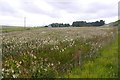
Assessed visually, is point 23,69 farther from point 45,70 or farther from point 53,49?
point 53,49

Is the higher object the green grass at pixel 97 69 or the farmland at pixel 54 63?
the farmland at pixel 54 63

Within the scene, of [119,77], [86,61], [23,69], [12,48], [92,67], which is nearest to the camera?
[23,69]

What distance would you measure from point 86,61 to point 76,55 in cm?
67

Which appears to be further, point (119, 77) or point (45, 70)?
point (119, 77)

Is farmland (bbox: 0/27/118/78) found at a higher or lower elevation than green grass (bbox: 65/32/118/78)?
higher

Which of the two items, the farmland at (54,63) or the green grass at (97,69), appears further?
the green grass at (97,69)

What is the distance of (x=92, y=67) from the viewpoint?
1530cm

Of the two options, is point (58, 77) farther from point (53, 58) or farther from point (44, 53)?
point (44, 53)

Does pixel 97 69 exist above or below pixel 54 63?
below

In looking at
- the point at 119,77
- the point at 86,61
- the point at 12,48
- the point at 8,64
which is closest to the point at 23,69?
the point at 8,64

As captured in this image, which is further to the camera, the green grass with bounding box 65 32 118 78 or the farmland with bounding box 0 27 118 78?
the green grass with bounding box 65 32 118 78

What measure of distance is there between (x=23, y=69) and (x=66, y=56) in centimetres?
528

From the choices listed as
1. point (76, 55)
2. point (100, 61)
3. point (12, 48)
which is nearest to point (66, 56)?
point (76, 55)

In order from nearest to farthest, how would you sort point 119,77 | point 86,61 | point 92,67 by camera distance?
point 119,77 → point 92,67 → point 86,61
